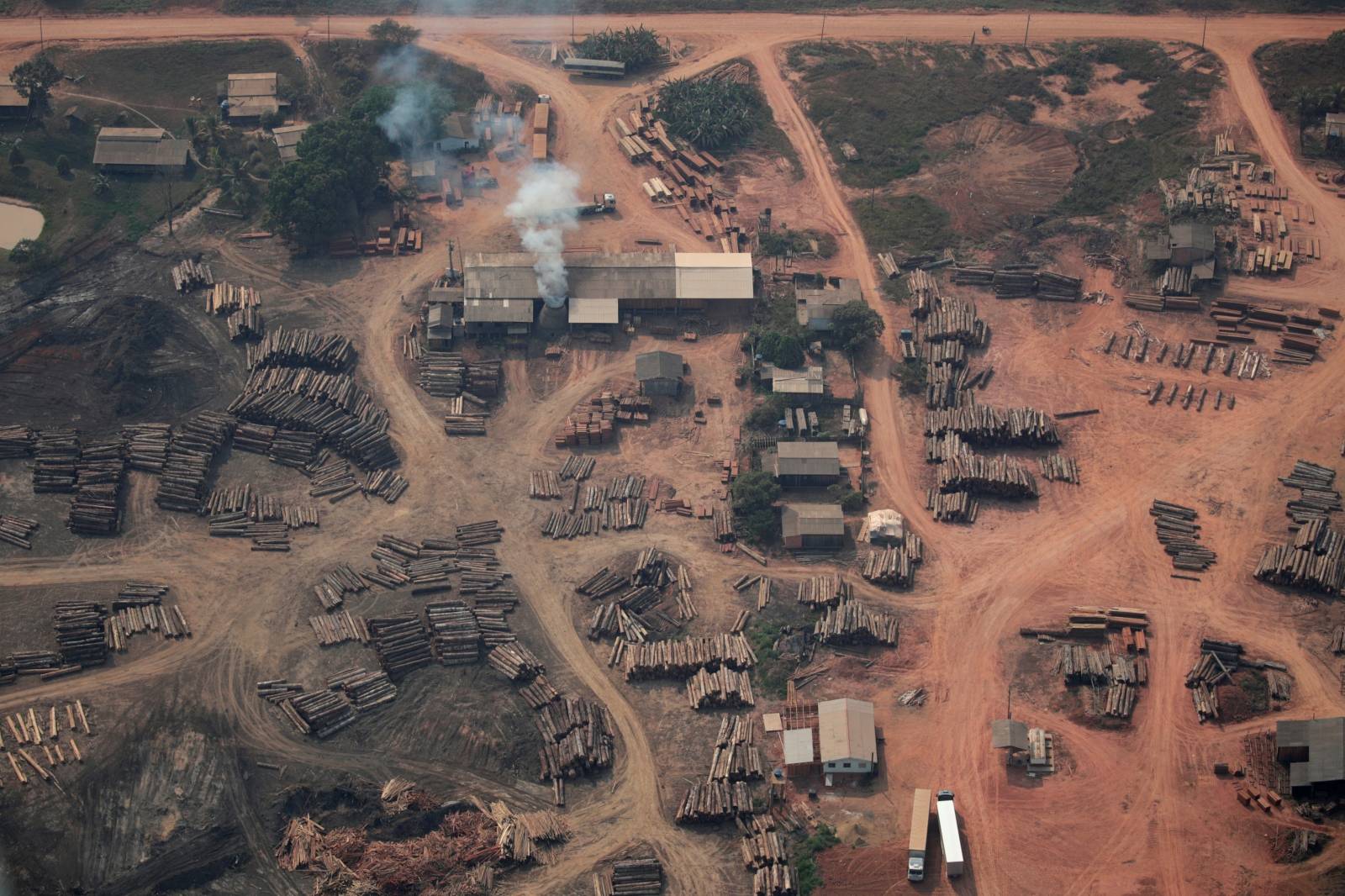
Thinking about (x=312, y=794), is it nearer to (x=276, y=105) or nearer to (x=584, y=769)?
(x=584, y=769)

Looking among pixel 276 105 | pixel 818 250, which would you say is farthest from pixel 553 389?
pixel 276 105

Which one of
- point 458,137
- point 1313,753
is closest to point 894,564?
point 1313,753

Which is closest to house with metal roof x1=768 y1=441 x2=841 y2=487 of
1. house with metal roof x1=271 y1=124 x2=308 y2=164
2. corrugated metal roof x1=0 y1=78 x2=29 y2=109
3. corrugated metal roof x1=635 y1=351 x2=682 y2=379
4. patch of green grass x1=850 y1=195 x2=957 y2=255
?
corrugated metal roof x1=635 y1=351 x2=682 y2=379

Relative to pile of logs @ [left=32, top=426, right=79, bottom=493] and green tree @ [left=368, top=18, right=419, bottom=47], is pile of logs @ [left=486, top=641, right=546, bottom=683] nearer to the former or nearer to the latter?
pile of logs @ [left=32, top=426, right=79, bottom=493]

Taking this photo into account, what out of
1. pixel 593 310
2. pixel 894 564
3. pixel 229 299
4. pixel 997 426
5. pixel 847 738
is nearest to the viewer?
pixel 847 738

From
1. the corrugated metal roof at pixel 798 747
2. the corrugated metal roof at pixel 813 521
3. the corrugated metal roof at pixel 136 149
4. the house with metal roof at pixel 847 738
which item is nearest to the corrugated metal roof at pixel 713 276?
the corrugated metal roof at pixel 813 521

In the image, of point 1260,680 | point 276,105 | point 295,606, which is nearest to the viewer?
point 1260,680

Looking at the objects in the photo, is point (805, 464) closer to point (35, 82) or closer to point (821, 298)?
point (821, 298)
